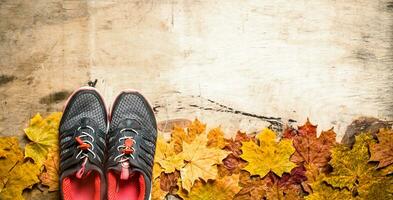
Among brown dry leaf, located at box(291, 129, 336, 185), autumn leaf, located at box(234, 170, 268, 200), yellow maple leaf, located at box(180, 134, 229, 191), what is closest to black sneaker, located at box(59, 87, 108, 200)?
yellow maple leaf, located at box(180, 134, 229, 191)

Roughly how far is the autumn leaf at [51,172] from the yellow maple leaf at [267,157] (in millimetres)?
793

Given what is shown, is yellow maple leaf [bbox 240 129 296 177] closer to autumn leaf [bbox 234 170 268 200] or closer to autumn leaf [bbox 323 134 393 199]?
autumn leaf [bbox 234 170 268 200]

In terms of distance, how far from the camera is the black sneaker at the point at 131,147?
2.13 meters

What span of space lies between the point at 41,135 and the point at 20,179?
20cm

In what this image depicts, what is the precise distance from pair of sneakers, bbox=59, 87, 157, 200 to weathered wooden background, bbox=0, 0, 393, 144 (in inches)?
3.3

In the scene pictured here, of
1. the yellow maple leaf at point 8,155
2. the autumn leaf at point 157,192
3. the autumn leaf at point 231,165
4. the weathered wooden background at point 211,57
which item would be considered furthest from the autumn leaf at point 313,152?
the yellow maple leaf at point 8,155

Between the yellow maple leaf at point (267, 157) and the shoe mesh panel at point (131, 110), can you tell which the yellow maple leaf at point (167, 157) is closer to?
the shoe mesh panel at point (131, 110)

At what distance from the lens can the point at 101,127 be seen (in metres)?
2.24

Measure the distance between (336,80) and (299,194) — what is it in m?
0.56

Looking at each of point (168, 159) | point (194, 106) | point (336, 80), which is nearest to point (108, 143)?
point (168, 159)

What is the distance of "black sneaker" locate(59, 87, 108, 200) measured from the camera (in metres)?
2.12

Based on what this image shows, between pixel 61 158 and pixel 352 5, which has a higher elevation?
pixel 352 5

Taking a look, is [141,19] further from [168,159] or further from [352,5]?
[352,5]

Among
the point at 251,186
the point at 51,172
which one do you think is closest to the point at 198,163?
the point at 251,186
